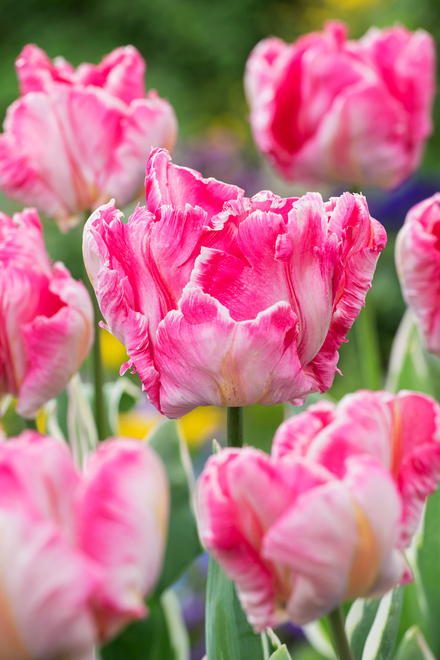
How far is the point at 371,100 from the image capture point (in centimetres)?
69

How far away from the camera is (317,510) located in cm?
24

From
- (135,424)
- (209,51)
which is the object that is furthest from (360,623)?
(209,51)

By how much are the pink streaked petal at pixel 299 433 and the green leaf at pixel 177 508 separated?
24 cm

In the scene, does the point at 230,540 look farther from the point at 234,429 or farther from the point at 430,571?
the point at 430,571

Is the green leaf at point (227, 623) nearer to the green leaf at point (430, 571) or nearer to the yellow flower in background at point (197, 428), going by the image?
the green leaf at point (430, 571)

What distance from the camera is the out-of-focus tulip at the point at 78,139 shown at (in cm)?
54

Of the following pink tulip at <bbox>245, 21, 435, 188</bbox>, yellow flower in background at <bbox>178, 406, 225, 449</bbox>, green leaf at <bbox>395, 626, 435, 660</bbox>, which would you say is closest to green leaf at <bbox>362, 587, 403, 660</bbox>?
green leaf at <bbox>395, 626, 435, 660</bbox>

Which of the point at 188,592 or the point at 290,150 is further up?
the point at 290,150

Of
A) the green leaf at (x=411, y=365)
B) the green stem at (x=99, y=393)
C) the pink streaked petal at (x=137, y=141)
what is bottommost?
the green leaf at (x=411, y=365)

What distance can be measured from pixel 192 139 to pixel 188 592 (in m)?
1.90

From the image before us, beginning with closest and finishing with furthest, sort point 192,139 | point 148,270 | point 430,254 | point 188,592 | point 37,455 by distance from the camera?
point 37,455
point 148,270
point 430,254
point 188,592
point 192,139

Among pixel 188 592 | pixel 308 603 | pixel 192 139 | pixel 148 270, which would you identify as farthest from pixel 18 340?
pixel 192 139

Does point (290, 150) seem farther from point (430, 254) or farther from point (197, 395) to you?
point (197, 395)

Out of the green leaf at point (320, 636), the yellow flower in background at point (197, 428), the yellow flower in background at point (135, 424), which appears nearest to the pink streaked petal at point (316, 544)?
the green leaf at point (320, 636)
